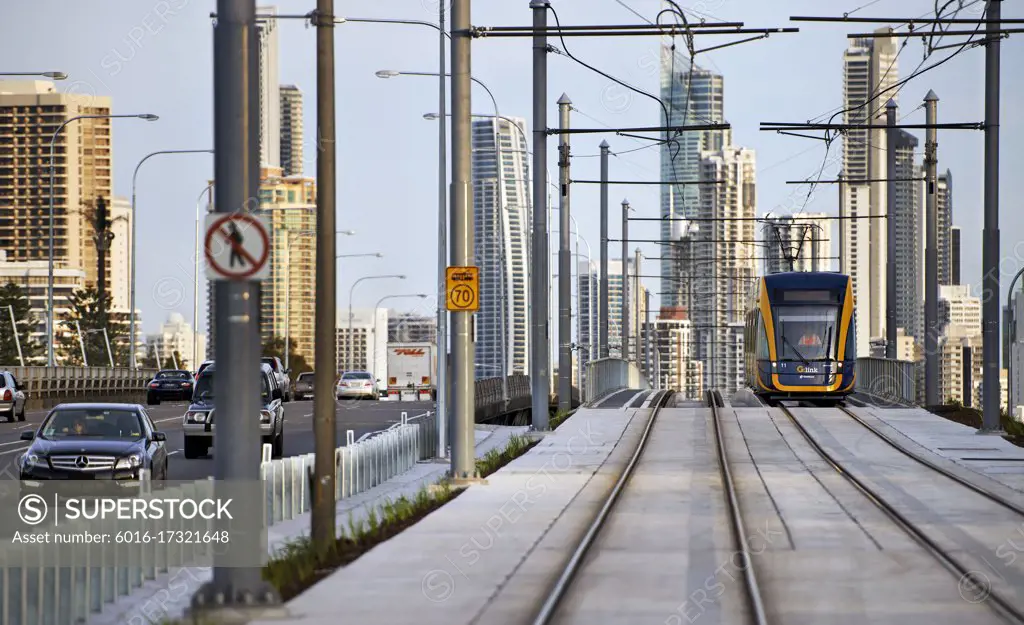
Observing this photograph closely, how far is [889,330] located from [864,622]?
39905mm

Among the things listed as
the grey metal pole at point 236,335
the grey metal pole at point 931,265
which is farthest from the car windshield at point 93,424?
the grey metal pole at point 931,265

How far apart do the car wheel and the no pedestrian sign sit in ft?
61.8

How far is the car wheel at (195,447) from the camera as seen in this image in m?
29.9

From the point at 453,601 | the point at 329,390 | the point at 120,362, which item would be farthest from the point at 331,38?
the point at 120,362

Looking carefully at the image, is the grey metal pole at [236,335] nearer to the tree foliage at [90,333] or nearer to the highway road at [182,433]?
the highway road at [182,433]

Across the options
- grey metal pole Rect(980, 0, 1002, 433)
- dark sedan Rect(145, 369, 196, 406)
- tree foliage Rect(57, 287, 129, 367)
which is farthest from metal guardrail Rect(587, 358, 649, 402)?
tree foliage Rect(57, 287, 129, 367)

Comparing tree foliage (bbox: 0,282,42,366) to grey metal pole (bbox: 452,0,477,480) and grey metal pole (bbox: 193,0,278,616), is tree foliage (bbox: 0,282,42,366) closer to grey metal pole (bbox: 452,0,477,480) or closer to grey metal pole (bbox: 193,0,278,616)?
grey metal pole (bbox: 452,0,477,480)

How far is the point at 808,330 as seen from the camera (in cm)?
4062

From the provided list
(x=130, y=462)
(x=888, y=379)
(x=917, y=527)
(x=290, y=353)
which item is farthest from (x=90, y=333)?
(x=917, y=527)

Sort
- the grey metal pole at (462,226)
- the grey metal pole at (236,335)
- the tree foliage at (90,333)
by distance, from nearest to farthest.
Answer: the grey metal pole at (236,335) < the grey metal pole at (462,226) < the tree foliage at (90,333)

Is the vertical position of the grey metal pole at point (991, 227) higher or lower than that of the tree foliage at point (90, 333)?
higher

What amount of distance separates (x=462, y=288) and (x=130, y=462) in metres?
5.54

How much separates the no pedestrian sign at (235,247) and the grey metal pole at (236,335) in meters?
0.10

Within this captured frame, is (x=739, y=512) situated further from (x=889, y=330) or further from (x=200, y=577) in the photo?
(x=889, y=330)
